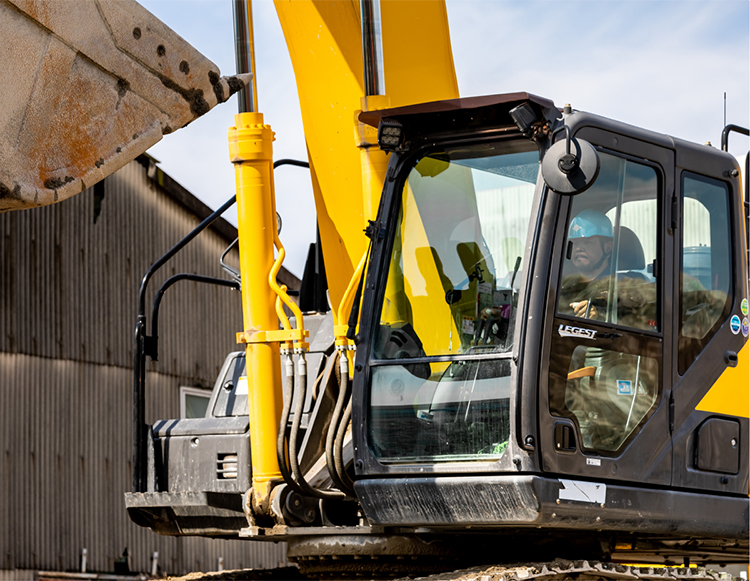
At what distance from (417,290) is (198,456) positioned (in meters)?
1.81

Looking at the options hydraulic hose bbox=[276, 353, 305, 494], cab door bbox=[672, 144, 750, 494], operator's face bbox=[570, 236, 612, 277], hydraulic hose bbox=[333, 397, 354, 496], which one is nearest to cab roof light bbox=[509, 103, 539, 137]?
operator's face bbox=[570, 236, 612, 277]

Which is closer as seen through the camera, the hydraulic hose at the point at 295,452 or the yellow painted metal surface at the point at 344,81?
the hydraulic hose at the point at 295,452

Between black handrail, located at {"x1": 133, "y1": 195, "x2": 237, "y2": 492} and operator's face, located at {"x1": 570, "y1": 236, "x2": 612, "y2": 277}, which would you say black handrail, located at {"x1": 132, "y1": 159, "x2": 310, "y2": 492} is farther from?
operator's face, located at {"x1": 570, "y1": 236, "x2": 612, "y2": 277}

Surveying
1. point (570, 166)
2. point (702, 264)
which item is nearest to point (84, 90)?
point (570, 166)

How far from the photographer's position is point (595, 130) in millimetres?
4500

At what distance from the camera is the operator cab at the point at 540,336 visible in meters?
4.20

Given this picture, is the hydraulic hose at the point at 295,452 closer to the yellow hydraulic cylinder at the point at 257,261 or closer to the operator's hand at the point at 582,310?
the yellow hydraulic cylinder at the point at 257,261

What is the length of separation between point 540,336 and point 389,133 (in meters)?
1.22

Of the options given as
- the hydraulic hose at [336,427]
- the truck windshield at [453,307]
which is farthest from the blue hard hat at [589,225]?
the hydraulic hose at [336,427]

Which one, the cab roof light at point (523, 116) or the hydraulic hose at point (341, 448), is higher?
the cab roof light at point (523, 116)

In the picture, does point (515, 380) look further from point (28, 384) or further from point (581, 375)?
point (28, 384)

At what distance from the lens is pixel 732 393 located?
4.91 meters

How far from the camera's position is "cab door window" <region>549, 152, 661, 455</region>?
14.1 ft

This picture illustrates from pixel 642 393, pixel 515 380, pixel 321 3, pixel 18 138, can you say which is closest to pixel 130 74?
pixel 18 138
